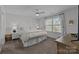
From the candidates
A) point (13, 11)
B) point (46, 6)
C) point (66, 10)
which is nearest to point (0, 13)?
point (13, 11)

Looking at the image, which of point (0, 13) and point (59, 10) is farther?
point (59, 10)

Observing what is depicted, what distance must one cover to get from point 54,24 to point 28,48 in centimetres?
75

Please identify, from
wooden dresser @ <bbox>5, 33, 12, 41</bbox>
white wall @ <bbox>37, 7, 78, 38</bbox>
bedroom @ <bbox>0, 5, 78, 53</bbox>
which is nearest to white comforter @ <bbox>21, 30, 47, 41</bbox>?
bedroom @ <bbox>0, 5, 78, 53</bbox>

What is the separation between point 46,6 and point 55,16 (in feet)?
0.94

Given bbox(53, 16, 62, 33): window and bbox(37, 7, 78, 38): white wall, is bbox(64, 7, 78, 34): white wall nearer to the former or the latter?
bbox(37, 7, 78, 38): white wall

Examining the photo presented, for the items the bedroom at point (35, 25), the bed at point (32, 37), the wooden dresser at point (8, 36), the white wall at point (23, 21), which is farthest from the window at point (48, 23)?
the wooden dresser at point (8, 36)

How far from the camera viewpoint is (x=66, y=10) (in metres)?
1.81

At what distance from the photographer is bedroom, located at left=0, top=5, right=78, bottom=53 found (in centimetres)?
176

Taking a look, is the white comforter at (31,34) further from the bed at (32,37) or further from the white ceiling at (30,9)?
the white ceiling at (30,9)

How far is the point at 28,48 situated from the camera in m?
1.81

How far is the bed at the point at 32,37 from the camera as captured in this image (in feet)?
6.07

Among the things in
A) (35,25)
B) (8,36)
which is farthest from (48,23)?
(8,36)
